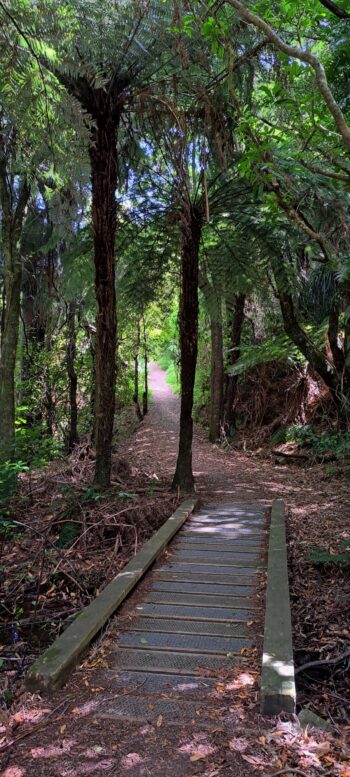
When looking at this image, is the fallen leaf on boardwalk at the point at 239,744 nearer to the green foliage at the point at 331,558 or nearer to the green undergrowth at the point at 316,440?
the green foliage at the point at 331,558

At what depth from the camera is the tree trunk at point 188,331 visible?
7.63m

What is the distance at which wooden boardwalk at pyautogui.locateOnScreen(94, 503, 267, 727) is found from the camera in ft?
8.93

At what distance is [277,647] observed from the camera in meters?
3.00

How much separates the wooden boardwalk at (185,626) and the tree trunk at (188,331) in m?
2.16

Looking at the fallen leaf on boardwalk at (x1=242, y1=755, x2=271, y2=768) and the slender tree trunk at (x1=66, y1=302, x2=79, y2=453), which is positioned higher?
the slender tree trunk at (x1=66, y1=302, x2=79, y2=453)

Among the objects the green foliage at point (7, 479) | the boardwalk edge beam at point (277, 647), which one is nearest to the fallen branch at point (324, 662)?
the boardwalk edge beam at point (277, 647)

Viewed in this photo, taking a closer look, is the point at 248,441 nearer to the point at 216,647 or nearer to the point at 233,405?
the point at 233,405

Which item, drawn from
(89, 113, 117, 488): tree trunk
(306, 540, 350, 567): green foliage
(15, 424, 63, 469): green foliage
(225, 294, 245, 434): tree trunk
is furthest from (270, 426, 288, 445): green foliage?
(306, 540, 350, 567): green foliage

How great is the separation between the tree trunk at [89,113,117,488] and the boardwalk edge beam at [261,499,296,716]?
2.81 m

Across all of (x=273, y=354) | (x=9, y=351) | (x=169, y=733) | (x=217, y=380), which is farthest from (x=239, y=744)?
(x=217, y=380)

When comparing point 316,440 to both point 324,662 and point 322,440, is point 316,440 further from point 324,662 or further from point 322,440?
point 324,662

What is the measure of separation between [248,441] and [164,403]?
13.5 m

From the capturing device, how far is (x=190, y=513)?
263 inches

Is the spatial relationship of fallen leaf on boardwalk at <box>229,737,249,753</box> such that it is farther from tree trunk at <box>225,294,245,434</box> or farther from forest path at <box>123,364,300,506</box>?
tree trunk at <box>225,294,245,434</box>
